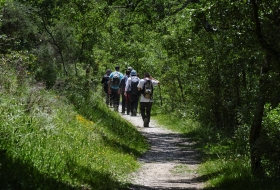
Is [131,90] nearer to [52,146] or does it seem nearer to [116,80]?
[116,80]

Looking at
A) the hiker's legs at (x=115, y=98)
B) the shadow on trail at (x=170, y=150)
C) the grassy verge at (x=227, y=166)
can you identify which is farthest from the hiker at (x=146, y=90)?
the grassy verge at (x=227, y=166)

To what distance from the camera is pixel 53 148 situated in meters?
9.04

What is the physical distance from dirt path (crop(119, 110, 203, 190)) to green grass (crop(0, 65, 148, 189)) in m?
0.34

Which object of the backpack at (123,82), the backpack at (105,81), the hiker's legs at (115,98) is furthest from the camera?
the backpack at (105,81)

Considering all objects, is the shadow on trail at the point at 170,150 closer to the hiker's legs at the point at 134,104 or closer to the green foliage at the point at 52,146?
the green foliage at the point at 52,146

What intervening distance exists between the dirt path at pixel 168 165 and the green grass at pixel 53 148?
34cm

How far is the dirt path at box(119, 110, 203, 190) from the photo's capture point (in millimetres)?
10031

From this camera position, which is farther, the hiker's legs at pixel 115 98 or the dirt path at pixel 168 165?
the hiker's legs at pixel 115 98

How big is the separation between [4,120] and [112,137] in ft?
17.6

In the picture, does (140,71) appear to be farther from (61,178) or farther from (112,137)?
(61,178)

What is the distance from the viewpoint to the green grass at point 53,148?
719cm

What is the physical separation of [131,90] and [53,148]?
40.9ft

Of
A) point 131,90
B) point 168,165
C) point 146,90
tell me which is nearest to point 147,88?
point 146,90

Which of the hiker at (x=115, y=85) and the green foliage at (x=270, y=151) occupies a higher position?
the hiker at (x=115, y=85)
